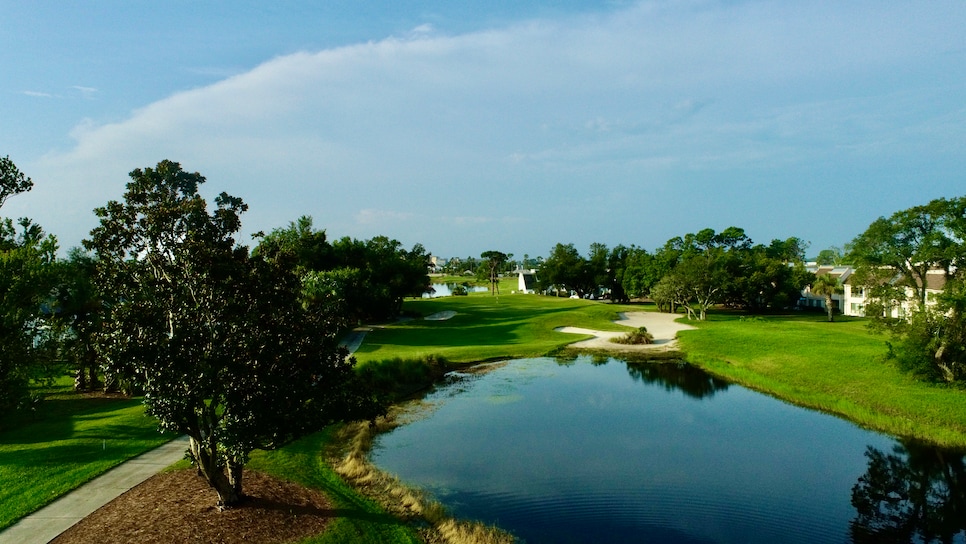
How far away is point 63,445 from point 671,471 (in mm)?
20739

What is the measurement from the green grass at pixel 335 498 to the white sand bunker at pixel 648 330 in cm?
3227

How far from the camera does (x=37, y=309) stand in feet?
68.2

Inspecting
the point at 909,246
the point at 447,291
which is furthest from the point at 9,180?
the point at 447,291

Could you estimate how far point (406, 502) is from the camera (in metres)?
16.4

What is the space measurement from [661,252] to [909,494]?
73.9 meters

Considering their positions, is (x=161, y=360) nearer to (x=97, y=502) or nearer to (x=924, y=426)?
(x=97, y=502)

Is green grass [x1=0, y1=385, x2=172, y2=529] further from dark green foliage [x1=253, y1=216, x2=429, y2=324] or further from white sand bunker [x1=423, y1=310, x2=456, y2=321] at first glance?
white sand bunker [x1=423, y1=310, x2=456, y2=321]

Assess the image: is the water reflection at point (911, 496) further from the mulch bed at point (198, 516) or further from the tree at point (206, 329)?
the tree at point (206, 329)

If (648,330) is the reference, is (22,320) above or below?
above

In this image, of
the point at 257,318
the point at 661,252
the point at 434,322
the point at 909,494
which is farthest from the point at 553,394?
the point at 661,252

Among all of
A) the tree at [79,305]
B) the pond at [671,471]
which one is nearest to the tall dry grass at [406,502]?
the pond at [671,471]

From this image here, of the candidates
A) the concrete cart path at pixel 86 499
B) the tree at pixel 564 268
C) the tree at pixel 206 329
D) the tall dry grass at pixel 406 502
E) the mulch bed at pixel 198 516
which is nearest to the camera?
the tree at pixel 206 329

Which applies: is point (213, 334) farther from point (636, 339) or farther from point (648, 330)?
point (648, 330)

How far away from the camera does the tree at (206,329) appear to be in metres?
11.7
